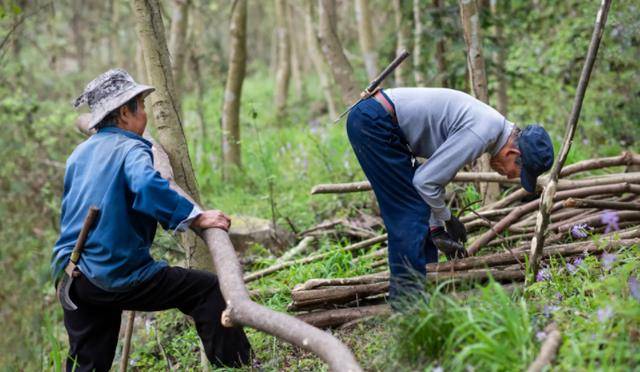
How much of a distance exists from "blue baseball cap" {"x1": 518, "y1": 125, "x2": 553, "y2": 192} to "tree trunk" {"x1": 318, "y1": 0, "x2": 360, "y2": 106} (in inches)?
160

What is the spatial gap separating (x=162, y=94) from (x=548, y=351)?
306 centimetres

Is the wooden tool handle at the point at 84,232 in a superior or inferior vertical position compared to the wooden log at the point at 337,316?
superior

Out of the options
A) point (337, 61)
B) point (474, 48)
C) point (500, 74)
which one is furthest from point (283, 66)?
point (474, 48)

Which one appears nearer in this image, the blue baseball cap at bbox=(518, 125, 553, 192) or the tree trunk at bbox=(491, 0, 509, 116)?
the blue baseball cap at bbox=(518, 125, 553, 192)

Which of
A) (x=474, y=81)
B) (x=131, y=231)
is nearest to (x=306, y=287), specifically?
(x=131, y=231)

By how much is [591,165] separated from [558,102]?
4.36 metres

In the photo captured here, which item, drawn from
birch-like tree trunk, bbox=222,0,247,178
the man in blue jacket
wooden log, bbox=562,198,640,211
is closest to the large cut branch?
the man in blue jacket

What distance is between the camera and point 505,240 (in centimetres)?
514

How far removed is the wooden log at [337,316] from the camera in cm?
445

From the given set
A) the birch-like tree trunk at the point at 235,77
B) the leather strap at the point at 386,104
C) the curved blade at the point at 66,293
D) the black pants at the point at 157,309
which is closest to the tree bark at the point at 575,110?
the leather strap at the point at 386,104

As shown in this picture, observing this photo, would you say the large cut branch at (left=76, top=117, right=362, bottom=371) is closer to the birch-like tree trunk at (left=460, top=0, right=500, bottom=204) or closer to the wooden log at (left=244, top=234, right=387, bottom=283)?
the wooden log at (left=244, top=234, right=387, bottom=283)

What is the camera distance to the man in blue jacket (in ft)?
12.0

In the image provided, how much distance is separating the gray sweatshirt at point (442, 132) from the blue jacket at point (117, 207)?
139 cm

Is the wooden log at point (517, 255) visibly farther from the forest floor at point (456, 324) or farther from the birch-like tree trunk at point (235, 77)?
the birch-like tree trunk at point (235, 77)
